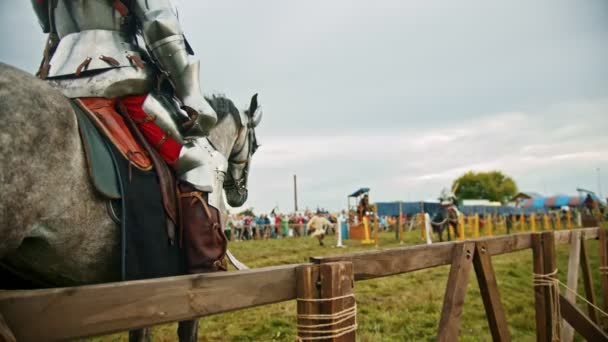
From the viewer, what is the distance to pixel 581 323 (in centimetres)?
341

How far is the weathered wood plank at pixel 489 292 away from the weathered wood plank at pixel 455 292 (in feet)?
0.34

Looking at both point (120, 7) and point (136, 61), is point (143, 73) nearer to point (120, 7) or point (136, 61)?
point (136, 61)

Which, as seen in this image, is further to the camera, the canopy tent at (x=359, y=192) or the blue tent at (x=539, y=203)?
the blue tent at (x=539, y=203)

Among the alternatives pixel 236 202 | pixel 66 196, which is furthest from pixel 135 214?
pixel 236 202

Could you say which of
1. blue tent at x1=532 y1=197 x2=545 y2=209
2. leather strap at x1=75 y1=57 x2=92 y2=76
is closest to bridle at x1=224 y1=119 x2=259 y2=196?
leather strap at x1=75 y1=57 x2=92 y2=76

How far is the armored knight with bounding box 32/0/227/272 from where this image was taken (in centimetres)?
252

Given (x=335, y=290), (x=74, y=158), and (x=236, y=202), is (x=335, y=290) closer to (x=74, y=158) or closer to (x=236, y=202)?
(x=74, y=158)

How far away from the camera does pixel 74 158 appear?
2008mm

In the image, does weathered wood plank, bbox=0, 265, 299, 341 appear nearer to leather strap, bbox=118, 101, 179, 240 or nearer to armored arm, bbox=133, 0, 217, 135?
leather strap, bbox=118, 101, 179, 240

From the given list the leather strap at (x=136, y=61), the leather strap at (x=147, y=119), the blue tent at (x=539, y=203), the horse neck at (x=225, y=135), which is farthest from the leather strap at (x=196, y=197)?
the blue tent at (x=539, y=203)

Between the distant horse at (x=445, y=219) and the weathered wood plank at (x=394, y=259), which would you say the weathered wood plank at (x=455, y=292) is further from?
the distant horse at (x=445, y=219)

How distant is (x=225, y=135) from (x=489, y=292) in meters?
2.30

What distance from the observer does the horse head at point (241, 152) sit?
3803 mm

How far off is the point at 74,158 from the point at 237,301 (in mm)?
1185
